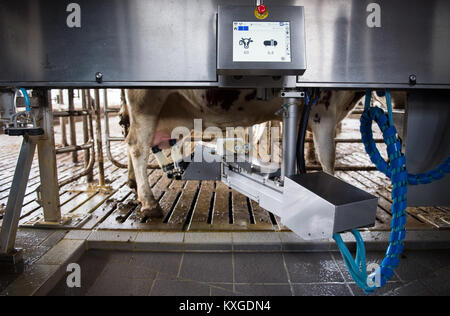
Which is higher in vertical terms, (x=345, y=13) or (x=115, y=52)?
(x=345, y=13)

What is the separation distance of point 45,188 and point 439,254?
3.09 m

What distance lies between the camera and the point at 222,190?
12.6ft

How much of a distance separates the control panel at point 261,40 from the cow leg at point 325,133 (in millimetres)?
2128

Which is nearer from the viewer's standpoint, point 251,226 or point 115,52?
point 115,52

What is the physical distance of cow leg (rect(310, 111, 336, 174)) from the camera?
341 centimetres

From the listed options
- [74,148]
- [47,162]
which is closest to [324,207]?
[47,162]

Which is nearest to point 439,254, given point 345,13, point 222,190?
point 345,13

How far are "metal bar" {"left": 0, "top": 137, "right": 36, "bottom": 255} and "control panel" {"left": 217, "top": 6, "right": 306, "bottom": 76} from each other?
1.52m

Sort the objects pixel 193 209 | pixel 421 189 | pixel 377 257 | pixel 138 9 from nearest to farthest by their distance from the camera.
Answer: pixel 138 9
pixel 421 189
pixel 377 257
pixel 193 209

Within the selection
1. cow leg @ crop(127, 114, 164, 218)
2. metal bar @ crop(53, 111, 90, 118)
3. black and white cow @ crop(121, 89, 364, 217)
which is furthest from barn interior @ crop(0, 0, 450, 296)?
metal bar @ crop(53, 111, 90, 118)

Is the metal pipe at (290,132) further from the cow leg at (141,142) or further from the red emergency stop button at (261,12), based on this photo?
the cow leg at (141,142)

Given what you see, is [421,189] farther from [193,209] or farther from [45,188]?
[45,188]

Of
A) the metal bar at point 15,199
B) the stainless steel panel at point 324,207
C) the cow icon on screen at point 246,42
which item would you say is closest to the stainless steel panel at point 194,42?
the cow icon on screen at point 246,42

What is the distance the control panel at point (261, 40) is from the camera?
137 centimetres
